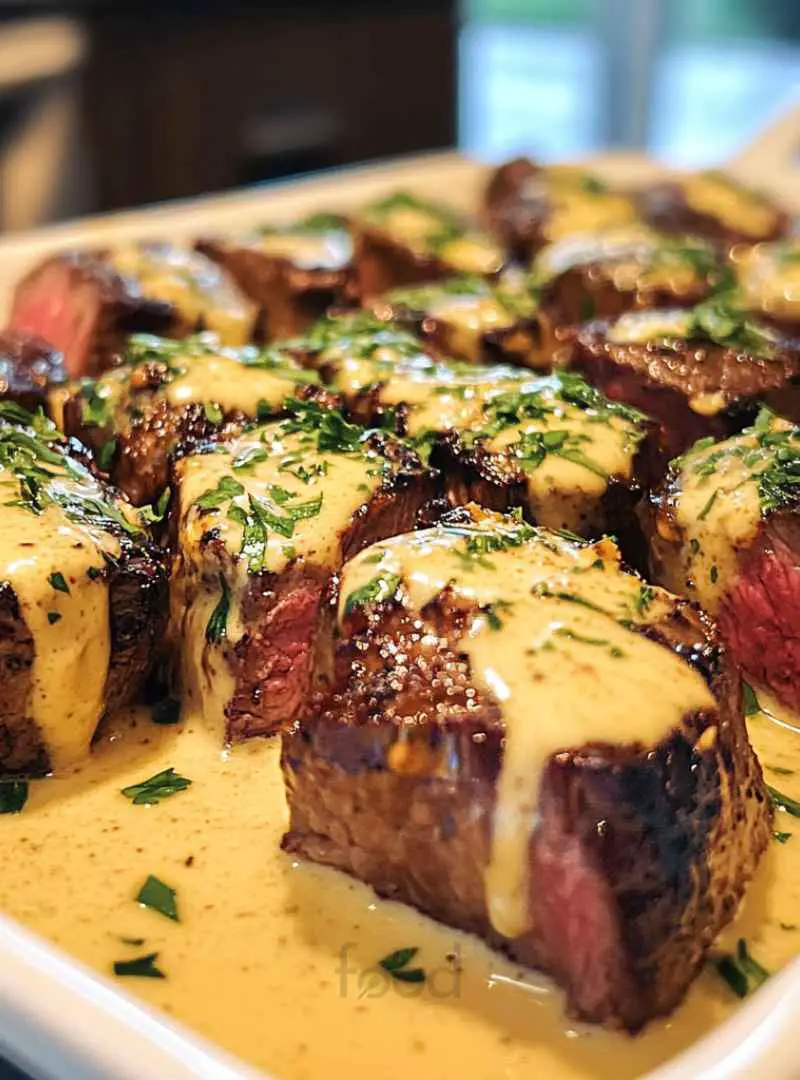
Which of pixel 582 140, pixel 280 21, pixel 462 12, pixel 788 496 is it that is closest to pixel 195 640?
pixel 788 496

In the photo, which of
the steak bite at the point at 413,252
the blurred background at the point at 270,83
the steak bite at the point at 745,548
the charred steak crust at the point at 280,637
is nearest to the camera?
the charred steak crust at the point at 280,637

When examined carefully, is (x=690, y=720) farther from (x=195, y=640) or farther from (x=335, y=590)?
(x=195, y=640)

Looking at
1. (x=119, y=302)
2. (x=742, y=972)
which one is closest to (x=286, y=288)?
(x=119, y=302)

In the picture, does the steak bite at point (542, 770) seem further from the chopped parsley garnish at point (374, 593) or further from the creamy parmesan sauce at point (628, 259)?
the creamy parmesan sauce at point (628, 259)

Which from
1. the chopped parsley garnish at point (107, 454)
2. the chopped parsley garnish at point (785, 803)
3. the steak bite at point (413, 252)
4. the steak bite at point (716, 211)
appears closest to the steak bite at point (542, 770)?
the chopped parsley garnish at point (785, 803)

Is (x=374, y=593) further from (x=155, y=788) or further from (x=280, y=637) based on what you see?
(x=155, y=788)

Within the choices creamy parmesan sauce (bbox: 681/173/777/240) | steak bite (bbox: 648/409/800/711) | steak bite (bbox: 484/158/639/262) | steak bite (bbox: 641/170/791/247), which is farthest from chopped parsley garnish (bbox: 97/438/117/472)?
creamy parmesan sauce (bbox: 681/173/777/240)

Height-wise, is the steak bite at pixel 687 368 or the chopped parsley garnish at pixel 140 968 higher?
the steak bite at pixel 687 368
